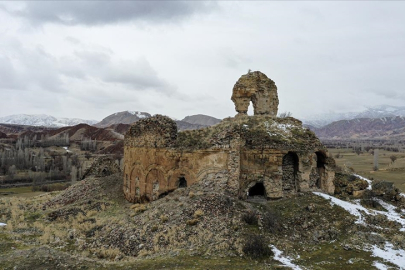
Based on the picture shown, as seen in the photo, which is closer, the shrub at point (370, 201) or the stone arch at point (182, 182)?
the shrub at point (370, 201)

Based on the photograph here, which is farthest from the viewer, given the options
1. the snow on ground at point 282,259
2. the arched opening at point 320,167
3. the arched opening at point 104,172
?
the arched opening at point 104,172

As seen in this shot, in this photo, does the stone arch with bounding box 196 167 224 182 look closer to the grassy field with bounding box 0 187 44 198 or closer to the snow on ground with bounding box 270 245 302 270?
the snow on ground with bounding box 270 245 302 270

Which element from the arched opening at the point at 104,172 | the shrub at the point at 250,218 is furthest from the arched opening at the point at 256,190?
the arched opening at the point at 104,172

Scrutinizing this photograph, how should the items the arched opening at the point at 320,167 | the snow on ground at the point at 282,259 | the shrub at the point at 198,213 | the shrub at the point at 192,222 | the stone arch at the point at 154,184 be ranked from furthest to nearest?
1. the arched opening at the point at 320,167
2. the stone arch at the point at 154,184
3. the shrub at the point at 198,213
4. the shrub at the point at 192,222
5. the snow on ground at the point at 282,259

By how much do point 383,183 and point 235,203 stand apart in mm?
9780

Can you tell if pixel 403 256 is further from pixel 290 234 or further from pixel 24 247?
pixel 24 247

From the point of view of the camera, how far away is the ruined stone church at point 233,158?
1372 centimetres

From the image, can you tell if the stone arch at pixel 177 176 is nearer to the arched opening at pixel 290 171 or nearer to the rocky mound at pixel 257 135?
the rocky mound at pixel 257 135

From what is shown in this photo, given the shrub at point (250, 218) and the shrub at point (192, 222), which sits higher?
the shrub at point (250, 218)

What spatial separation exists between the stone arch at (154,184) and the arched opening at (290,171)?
6.23 metres

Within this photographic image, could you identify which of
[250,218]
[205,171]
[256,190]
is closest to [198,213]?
[250,218]

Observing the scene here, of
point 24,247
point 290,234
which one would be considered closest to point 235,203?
point 290,234

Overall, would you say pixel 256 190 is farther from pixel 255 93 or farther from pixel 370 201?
pixel 255 93

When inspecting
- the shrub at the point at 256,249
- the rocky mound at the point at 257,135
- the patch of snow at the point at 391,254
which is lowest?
the patch of snow at the point at 391,254
